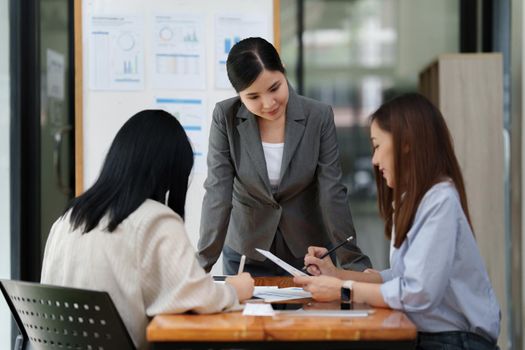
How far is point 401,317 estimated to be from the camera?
2.10m

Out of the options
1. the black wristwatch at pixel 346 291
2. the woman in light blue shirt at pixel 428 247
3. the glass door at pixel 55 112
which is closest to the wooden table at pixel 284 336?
the woman in light blue shirt at pixel 428 247

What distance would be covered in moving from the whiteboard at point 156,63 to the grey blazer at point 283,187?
96 cm

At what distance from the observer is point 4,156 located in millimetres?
4312

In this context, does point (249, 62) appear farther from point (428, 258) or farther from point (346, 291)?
point (428, 258)

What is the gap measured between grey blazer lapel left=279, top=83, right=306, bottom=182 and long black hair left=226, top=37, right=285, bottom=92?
22cm

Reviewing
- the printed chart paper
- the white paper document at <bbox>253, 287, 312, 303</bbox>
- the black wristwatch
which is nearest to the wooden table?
the black wristwatch

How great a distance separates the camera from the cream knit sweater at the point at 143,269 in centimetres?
211

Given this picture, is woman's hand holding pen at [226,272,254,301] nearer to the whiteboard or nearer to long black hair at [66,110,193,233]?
long black hair at [66,110,193,233]

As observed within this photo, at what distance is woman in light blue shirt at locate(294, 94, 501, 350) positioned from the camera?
2.18 m

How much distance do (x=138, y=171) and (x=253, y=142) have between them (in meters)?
0.99

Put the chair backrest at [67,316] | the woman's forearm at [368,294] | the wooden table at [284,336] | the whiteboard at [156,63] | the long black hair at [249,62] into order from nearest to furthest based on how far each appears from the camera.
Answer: the wooden table at [284,336], the chair backrest at [67,316], the woman's forearm at [368,294], the long black hair at [249,62], the whiteboard at [156,63]

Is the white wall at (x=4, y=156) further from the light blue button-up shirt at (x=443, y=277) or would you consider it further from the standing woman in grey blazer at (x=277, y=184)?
the light blue button-up shirt at (x=443, y=277)

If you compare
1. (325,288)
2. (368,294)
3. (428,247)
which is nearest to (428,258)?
(428,247)

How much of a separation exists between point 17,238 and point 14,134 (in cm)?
51
